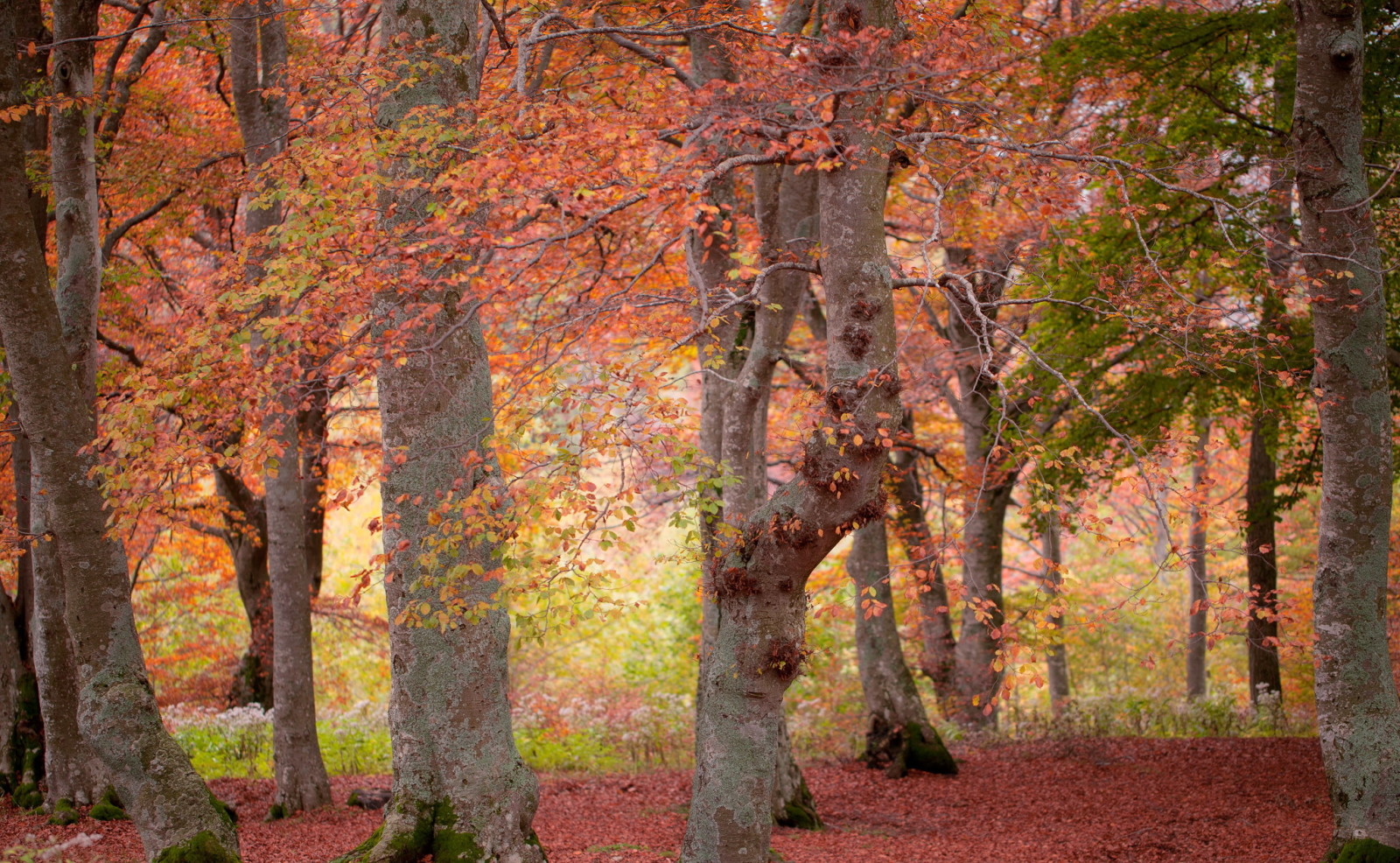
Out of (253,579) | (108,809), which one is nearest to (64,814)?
(108,809)

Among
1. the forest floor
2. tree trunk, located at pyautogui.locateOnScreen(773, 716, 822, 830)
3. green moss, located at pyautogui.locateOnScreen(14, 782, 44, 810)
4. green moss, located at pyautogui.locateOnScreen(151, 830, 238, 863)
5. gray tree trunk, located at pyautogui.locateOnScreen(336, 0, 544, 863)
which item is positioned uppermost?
gray tree trunk, located at pyautogui.locateOnScreen(336, 0, 544, 863)

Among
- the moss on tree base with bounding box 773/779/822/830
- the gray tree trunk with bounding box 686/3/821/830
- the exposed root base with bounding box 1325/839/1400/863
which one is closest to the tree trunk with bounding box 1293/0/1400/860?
the exposed root base with bounding box 1325/839/1400/863

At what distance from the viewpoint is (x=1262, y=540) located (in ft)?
41.4

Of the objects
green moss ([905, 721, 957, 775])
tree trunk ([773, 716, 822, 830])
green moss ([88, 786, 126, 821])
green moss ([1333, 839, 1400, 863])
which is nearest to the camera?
green moss ([1333, 839, 1400, 863])

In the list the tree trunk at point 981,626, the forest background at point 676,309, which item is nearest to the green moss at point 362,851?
the forest background at point 676,309

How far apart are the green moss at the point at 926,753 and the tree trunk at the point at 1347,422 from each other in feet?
19.2

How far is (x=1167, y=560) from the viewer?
209 inches

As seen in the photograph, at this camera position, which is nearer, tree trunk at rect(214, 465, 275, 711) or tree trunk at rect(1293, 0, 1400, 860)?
tree trunk at rect(1293, 0, 1400, 860)

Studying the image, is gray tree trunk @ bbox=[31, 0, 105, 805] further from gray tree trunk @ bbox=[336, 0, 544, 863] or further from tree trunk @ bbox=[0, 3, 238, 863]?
gray tree trunk @ bbox=[336, 0, 544, 863]

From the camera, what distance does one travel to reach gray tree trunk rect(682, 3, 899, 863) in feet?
19.7

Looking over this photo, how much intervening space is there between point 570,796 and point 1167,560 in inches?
300

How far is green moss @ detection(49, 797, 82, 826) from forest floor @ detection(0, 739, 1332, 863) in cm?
13

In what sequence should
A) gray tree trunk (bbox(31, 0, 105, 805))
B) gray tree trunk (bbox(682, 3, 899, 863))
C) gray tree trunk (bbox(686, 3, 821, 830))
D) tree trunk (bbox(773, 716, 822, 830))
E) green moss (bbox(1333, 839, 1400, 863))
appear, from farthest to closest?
tree trunk (bbox(773, 716, 822, 830))
gray tree trunk (bbox(686, 3, 821, 830))
gray tree trunk (bbox(31, 0, 105, 805))
green moss (bbox(1333, 839, 1400, 863))
gray tree trunk (bbox(682, 3, 899, 863))

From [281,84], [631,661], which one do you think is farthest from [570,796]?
[631,661]
